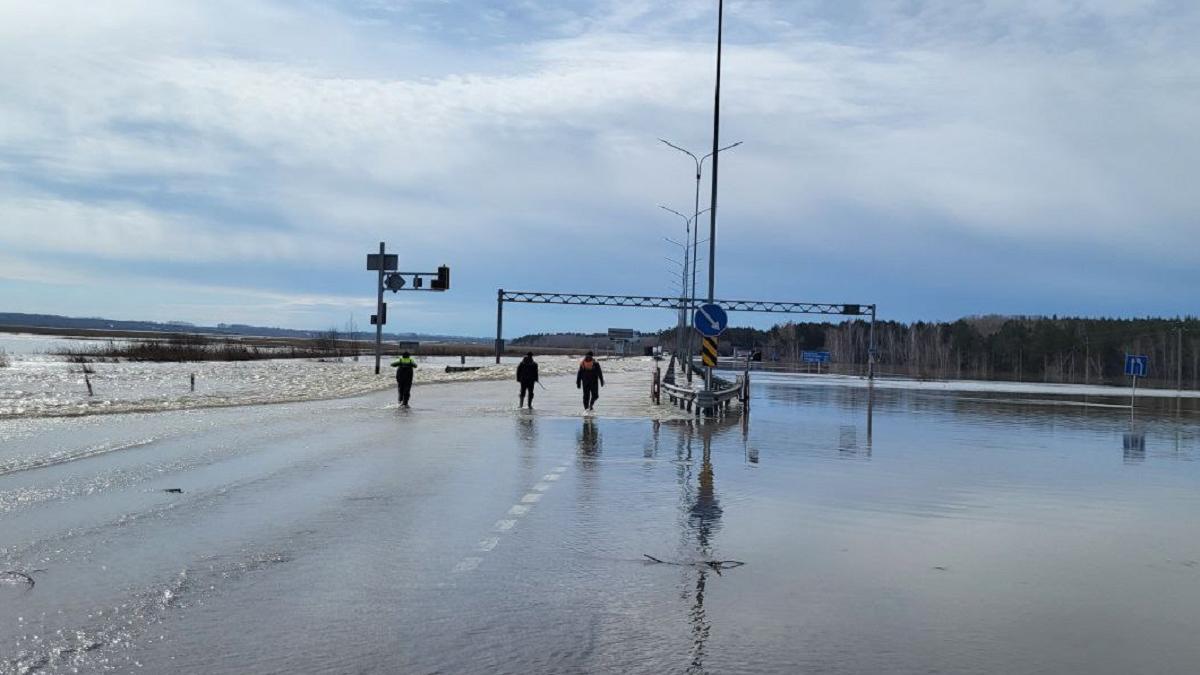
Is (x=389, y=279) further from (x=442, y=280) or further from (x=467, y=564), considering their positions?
(x=467, y=564)

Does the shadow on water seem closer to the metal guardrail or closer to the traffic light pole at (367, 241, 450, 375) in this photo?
the metal guardrail

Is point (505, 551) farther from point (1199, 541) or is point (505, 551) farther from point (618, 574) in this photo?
point (1199, 541)

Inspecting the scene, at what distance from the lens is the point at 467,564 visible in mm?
9156

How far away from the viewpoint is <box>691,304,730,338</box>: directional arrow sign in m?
29.0

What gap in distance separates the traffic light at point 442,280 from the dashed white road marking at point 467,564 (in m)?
46.8

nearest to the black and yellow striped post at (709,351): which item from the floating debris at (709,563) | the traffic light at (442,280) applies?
the floating debris at (709,563)

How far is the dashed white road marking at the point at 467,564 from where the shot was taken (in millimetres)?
8945

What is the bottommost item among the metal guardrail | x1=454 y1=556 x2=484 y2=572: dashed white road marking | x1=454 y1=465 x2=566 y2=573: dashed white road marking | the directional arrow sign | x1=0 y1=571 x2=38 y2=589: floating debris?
x1=0 y1=571 x2=38 y2=589: floating debris

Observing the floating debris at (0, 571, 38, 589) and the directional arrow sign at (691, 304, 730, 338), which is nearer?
the floating debris at (0, 571, 38, 589)

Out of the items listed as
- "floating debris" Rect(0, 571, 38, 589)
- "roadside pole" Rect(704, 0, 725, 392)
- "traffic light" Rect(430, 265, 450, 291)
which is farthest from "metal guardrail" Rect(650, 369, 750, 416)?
"floating debris" Rect(0, 571, 38, 589)

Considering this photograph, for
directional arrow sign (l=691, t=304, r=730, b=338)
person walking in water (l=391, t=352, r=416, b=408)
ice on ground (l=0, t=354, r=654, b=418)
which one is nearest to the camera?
directional arrow sign (l=691, t=304, r=730, b=338)

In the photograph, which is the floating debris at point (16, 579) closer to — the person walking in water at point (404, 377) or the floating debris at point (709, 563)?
the floating debris at point (709, 563)

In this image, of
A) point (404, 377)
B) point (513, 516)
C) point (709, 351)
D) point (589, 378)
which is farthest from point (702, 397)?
point (513, 516)

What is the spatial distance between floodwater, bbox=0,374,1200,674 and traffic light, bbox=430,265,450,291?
34743 mm
